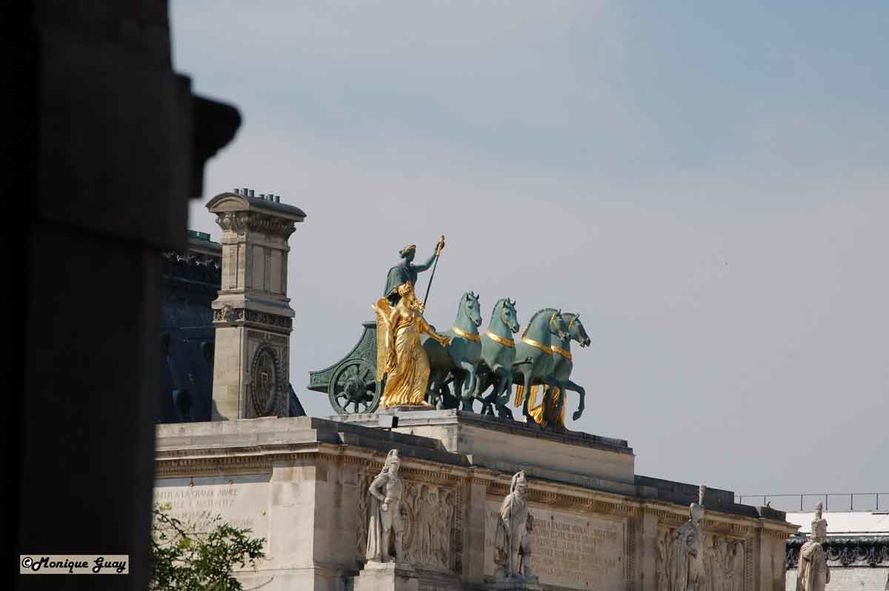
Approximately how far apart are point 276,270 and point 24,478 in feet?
223

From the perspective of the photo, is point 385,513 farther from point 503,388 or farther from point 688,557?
point 688,557

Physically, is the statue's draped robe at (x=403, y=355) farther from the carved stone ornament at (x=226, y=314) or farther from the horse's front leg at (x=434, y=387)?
the carved stone ornament at (x=226, y=314)

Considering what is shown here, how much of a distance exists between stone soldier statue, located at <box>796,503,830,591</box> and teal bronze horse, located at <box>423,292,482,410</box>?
A: 15937mm

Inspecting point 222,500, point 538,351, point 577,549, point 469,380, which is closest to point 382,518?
point 222,500

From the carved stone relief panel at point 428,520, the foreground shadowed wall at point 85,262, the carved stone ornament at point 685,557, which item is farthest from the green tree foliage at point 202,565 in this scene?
the foreground shadowed wall at point 85,262

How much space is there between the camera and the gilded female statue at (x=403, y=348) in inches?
2404

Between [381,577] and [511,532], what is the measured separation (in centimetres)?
510

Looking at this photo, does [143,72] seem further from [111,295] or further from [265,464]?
[265,464]

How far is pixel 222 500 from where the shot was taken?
56.5m

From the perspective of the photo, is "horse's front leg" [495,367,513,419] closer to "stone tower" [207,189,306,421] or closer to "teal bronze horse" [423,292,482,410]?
"teal bronze horse" [423,292,482,410]

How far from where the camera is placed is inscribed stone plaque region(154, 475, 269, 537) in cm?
5594

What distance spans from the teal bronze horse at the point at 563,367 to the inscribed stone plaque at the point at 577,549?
102 inches

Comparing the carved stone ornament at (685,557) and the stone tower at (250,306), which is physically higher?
the stone tower at (250,306)

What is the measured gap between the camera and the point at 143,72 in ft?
18.6
